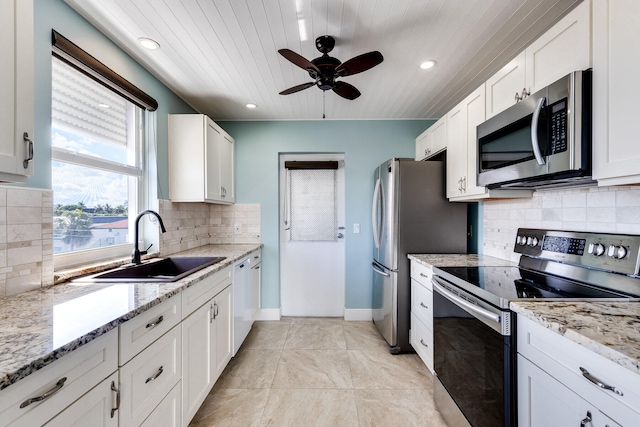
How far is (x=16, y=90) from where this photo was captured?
3.00ft

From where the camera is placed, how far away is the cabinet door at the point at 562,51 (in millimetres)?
1162

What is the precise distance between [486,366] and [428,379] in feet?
3.56

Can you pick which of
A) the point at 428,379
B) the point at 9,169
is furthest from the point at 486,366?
the point at 9,169

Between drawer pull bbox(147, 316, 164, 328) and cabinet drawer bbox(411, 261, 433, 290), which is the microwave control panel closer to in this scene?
cabinet drawer bbox(411, 261, 433, 290)

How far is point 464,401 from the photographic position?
1443mm

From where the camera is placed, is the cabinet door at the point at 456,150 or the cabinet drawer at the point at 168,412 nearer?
the cabinet drawer at the point at 168,412

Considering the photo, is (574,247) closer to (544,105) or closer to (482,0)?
(544,105)

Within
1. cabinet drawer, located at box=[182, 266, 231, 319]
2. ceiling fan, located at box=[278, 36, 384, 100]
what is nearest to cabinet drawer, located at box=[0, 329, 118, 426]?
cabinet drawer, located at box=[182, 266, 231, 319]

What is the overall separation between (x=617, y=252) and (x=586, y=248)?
6.0 inches

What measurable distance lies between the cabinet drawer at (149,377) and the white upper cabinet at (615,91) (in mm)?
2000

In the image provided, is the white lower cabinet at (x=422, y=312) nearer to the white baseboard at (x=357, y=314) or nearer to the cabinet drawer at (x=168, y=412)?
the white baseboard at (x=357, y=314)

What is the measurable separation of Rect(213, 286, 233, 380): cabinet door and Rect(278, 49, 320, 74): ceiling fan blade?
5.35ft

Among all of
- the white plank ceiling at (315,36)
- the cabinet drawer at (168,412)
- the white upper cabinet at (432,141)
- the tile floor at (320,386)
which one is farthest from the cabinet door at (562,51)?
the cabinet drawer at (168,412)

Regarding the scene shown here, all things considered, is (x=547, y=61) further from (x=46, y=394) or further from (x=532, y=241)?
(x=46, y=394)
